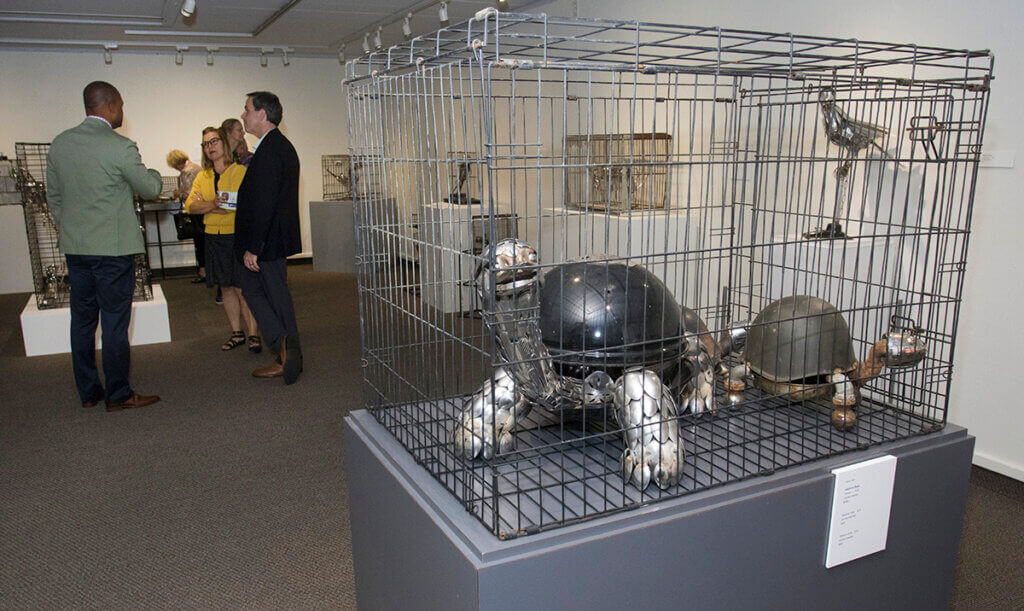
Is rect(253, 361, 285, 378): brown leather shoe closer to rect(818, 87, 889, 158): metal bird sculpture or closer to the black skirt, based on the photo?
the black skirt

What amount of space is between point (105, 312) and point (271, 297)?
87 centimetres

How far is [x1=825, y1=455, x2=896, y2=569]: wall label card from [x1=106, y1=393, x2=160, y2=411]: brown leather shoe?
12.7 feet

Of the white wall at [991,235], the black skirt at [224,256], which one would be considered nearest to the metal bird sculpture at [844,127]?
the white wall at [991,235]

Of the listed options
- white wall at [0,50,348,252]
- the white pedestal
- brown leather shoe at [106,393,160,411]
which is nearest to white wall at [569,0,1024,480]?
brown leather shoe at [106,393,160,411]

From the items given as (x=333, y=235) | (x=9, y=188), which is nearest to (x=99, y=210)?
(x=9, y=188)

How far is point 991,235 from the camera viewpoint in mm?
3133

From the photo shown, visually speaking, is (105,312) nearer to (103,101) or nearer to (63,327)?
(103,101)

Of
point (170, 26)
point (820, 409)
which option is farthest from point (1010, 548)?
point (170, 26)

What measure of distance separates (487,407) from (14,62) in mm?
8975

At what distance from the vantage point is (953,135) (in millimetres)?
3174

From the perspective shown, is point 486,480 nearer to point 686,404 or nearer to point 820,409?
point 686,404

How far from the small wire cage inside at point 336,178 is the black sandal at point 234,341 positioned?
14.2 ft

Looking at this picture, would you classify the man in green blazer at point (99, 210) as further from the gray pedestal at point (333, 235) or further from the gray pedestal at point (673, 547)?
the gray pedestal at point (333, 235)

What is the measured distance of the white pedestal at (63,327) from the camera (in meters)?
5.38
